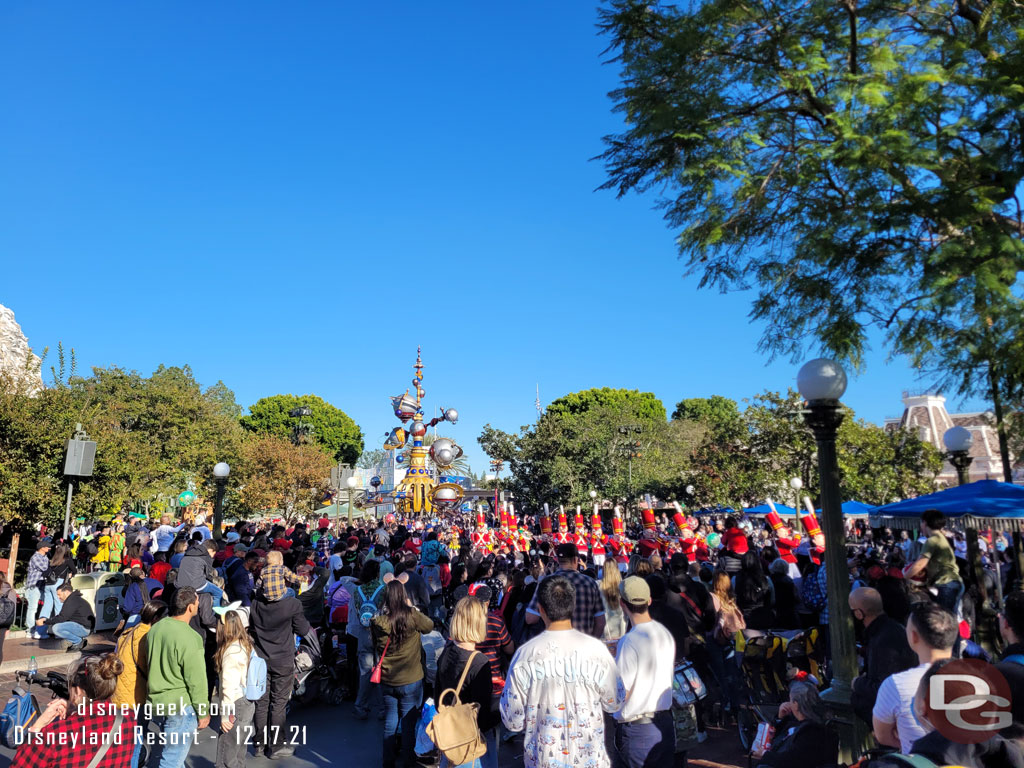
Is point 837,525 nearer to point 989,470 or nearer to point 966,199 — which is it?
point 966,199

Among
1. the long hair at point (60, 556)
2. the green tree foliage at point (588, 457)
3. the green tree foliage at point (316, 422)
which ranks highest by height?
the green tree foliage at point (316, 422)

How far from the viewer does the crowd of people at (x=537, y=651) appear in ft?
11.7

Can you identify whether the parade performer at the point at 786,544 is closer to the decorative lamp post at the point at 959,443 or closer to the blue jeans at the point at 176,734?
the decorative lamp post at the point at 959,443

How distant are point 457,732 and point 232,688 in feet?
8.30

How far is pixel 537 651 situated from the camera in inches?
142

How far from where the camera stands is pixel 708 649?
22.4 feet

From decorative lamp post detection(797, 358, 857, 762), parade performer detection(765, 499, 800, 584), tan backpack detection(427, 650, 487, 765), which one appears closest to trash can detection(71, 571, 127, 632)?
tan backpack detection(427, 650, 487, 765)

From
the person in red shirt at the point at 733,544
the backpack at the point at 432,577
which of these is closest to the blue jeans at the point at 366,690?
the backpack at the point at 432,577

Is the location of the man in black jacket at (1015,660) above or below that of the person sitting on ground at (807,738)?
above

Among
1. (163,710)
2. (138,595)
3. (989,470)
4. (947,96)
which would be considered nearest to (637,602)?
(163,710)

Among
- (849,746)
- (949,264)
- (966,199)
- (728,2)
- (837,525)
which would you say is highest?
(728,2)

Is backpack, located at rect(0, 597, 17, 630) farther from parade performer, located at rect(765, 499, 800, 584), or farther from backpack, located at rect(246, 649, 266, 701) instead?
parade performer, located at rect(765, 499, 800, 584)

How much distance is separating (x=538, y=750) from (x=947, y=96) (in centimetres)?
574

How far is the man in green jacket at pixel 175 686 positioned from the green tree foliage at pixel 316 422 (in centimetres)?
6258
